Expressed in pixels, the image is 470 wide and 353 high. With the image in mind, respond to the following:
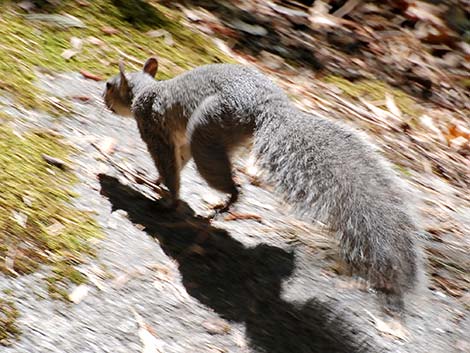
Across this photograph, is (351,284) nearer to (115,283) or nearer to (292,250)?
(292,250)

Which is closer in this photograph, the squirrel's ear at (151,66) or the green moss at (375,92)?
the squirrel's ear at (151,66)

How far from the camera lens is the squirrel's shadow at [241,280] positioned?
3.38 m

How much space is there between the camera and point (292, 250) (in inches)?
155

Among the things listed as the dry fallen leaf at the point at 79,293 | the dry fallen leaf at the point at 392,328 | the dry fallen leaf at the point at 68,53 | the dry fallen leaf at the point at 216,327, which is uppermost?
the dry fallen leaf at the point at 68,53

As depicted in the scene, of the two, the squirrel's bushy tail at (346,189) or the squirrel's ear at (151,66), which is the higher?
the squirrel's bushy tail at (346,189)

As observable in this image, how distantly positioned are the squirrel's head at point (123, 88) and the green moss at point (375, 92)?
1690 millimetres

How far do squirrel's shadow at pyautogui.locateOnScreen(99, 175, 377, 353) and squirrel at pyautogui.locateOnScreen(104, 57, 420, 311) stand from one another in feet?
0.56

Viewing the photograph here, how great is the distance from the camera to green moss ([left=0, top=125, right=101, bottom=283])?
3.24 meters

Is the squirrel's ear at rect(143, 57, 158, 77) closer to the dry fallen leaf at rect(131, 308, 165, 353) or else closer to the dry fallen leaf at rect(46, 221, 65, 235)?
the dry fallen leaf at rect(46, 221, 65, 235)

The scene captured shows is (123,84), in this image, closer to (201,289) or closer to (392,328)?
(201,289)

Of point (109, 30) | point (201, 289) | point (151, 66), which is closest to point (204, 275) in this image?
point (201, 289)

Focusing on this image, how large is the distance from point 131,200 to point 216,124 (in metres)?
0.62

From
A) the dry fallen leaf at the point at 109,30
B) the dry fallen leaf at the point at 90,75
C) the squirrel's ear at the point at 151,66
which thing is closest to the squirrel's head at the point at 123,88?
the squirrel's ear at the point at 151,66

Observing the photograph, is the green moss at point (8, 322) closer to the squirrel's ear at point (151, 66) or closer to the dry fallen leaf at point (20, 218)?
the dry fallen leaf at point (20, 218)
